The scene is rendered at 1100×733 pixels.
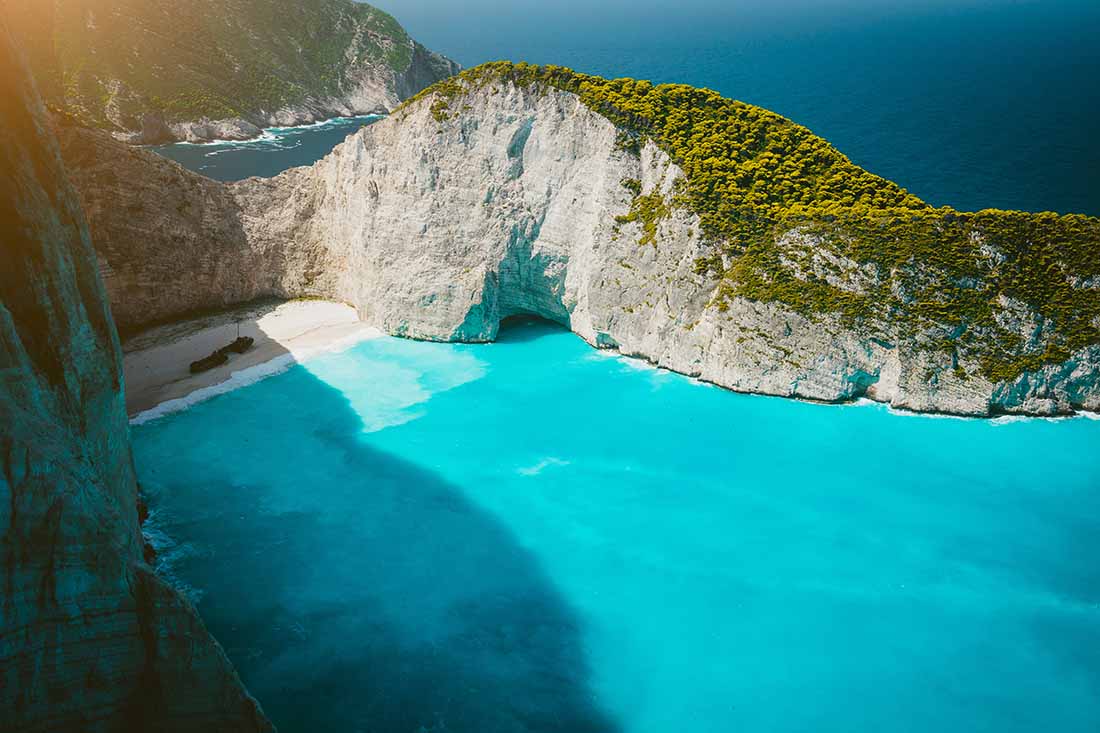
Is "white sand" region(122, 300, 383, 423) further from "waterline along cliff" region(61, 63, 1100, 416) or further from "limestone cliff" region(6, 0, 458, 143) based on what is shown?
"limestone cliff" region(6, 0, 458, 143)

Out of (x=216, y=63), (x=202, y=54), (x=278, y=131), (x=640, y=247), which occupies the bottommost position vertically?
(x=640, y=247)

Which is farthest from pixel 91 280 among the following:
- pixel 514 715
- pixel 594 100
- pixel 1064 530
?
pixel 1064 530

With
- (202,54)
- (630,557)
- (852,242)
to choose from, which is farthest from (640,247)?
(202,54)

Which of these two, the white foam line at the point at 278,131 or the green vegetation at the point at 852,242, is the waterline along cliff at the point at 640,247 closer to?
the green vegetation at the point at 852,242

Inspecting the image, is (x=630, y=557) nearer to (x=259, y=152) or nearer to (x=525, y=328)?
(x=525, y=328)

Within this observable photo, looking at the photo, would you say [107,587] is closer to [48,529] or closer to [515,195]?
[48,529]

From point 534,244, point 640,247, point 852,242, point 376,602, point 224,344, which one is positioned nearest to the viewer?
point 376,602

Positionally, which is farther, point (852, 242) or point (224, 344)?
point (224, 344)
